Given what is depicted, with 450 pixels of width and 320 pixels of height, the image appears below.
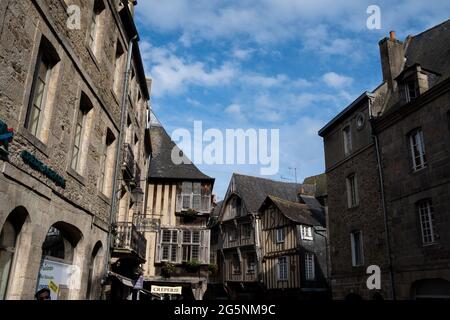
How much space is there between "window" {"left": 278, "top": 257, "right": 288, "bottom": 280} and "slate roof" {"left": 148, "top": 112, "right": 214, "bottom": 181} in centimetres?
685

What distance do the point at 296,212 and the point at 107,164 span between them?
16.4 meters

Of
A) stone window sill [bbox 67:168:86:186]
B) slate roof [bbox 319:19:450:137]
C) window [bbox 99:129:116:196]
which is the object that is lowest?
stone window sill [bbox 67:168:86:186]

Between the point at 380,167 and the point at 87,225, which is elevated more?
the point at 380,167

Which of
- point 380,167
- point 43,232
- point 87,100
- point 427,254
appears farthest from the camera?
point 380,167

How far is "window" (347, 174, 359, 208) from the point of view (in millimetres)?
15414

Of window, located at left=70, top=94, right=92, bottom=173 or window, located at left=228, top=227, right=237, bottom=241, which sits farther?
window, located at left=228, top=227, right=237, bottom=241

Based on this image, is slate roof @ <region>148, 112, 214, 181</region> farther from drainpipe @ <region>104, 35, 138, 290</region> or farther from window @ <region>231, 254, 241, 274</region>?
drainpipe @ <region>104, 35, 138, 290</region>

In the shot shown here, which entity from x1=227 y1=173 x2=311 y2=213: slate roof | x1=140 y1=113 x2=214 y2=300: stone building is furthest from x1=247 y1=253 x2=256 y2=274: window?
x1=140 y1=113 x2=214 y2=300: stone building

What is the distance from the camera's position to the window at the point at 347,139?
16156mm

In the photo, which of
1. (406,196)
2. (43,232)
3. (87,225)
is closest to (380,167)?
(406,196)

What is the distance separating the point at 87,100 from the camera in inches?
336

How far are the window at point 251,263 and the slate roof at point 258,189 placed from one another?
2.93m
